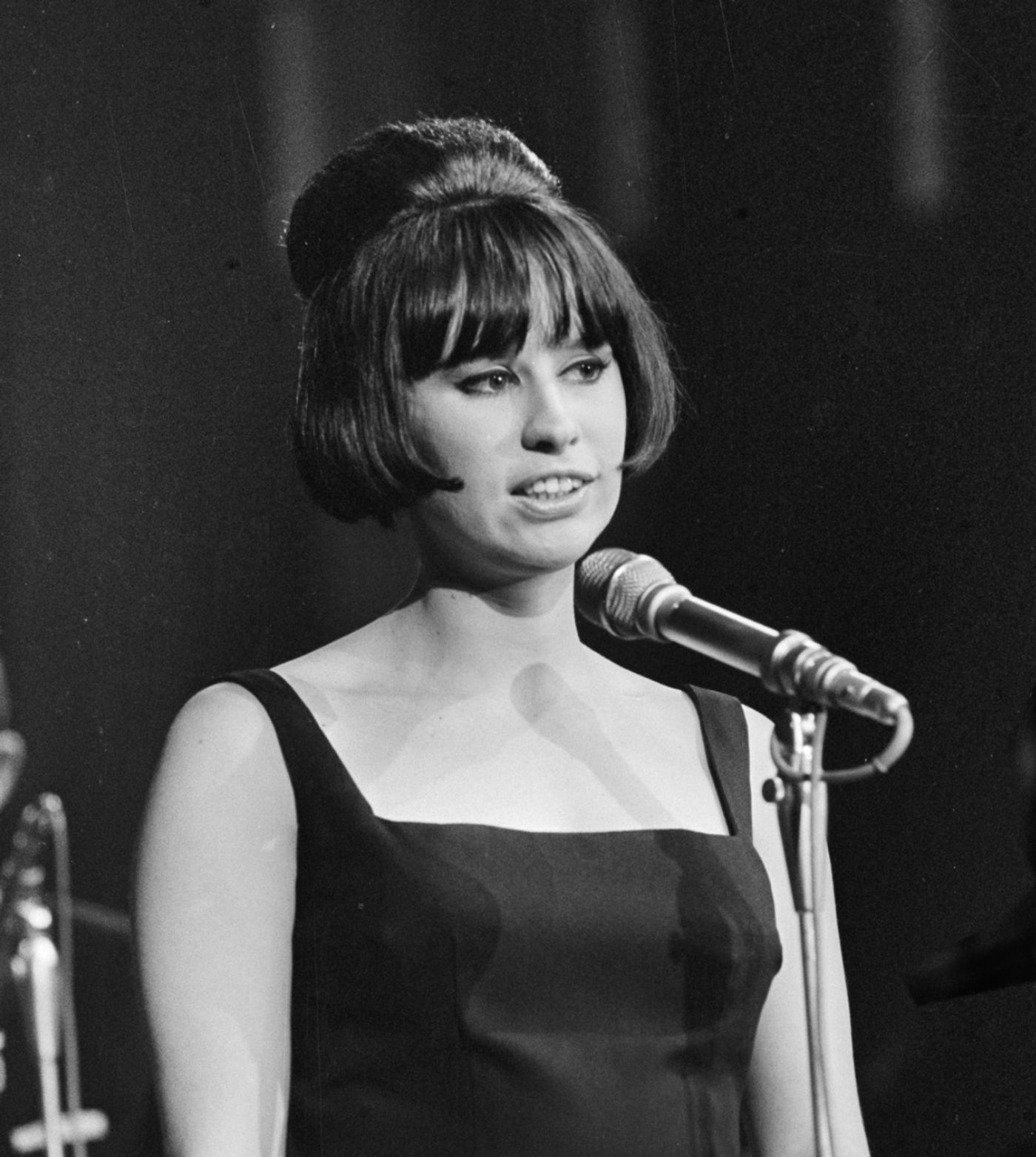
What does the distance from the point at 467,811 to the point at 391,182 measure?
0.58 metres

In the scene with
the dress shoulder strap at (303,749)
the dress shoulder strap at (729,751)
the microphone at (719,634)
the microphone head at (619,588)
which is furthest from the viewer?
the dress shoulder strap at (729,751)

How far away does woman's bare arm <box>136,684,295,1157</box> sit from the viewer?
1.42 m

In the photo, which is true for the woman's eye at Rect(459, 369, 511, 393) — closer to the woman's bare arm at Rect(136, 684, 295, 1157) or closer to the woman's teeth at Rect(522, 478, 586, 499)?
the woman's teeth at Rect(522, 478, 586, 499)

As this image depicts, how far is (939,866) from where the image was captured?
1.89m

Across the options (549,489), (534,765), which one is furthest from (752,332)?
(534,765)

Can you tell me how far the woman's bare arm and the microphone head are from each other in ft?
1.18

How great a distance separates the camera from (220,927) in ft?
4.79

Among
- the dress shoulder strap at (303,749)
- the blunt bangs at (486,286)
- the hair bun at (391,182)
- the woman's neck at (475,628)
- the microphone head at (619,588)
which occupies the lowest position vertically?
the dress shoulder strap at (303,749)

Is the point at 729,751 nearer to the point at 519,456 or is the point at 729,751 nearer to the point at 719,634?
the point at 519,456

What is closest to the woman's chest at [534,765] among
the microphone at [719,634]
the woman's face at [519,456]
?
the woman's face at [519,456]

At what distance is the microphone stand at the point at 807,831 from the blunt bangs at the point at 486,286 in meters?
0.50

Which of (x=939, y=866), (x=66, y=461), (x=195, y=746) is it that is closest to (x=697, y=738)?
(x=939, y=866)

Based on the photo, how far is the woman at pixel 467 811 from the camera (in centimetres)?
148

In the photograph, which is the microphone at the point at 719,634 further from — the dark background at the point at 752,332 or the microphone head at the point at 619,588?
the dark background at the point at 752,332
